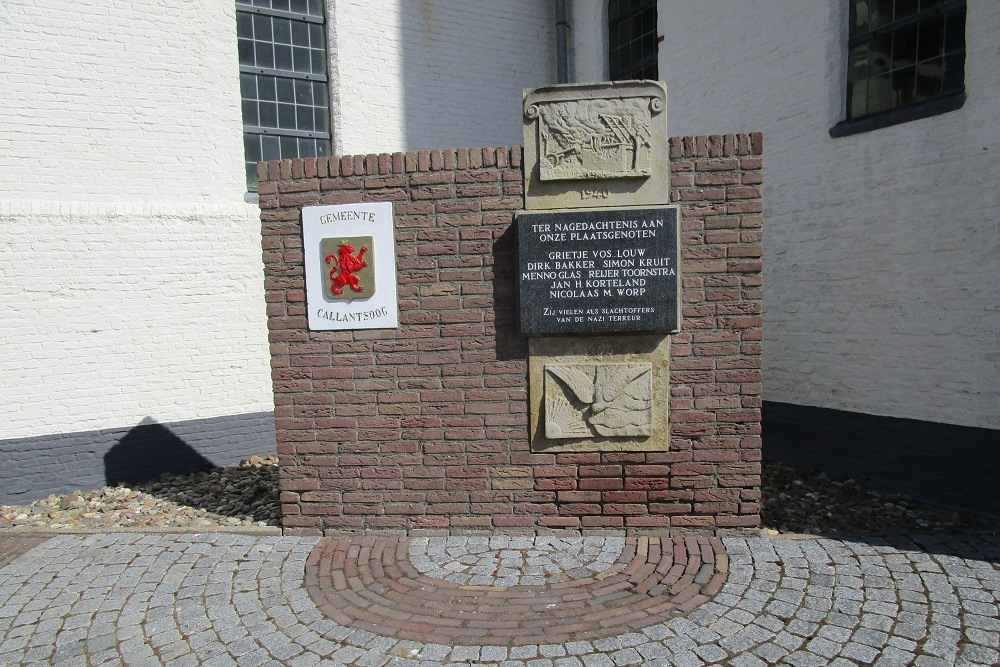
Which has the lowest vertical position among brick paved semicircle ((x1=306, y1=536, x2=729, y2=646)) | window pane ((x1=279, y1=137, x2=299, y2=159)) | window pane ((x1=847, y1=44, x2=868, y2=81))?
brick paved semicircle ((x1=306, y1=536, x2=729, y2=646))

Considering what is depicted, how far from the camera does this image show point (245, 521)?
5227 millimetres

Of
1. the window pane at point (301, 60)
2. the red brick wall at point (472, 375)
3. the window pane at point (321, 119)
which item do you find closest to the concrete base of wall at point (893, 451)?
the red brick wall at point (472, 375)

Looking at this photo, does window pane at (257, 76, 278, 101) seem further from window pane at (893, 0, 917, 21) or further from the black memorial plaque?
window pane at (893, 0, 917, 21)

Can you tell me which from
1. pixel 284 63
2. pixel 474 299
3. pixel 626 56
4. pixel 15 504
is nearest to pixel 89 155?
pixel 284 63

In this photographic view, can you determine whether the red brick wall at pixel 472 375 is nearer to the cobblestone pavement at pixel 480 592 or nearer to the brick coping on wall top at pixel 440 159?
the brick coping on wall top at pixel 440 159

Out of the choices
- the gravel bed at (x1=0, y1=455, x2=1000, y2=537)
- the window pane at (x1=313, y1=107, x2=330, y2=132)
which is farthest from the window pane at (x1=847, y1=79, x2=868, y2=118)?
the window pane at (x1=313, y1=107, x2=330, y2=132)

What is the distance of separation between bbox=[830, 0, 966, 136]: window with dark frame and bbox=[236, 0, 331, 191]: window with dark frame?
5.70 meters

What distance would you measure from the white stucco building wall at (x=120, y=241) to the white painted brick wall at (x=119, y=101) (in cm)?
1

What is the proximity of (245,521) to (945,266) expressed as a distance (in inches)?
236

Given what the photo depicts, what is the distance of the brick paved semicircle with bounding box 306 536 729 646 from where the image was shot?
343 centimetres

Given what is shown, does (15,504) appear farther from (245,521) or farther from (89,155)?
(89,155)

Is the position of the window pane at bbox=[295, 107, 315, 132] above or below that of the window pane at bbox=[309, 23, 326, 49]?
below

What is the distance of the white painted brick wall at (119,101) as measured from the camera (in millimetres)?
6035

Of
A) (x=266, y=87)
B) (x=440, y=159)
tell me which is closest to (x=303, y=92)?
(x=266, y=87)
